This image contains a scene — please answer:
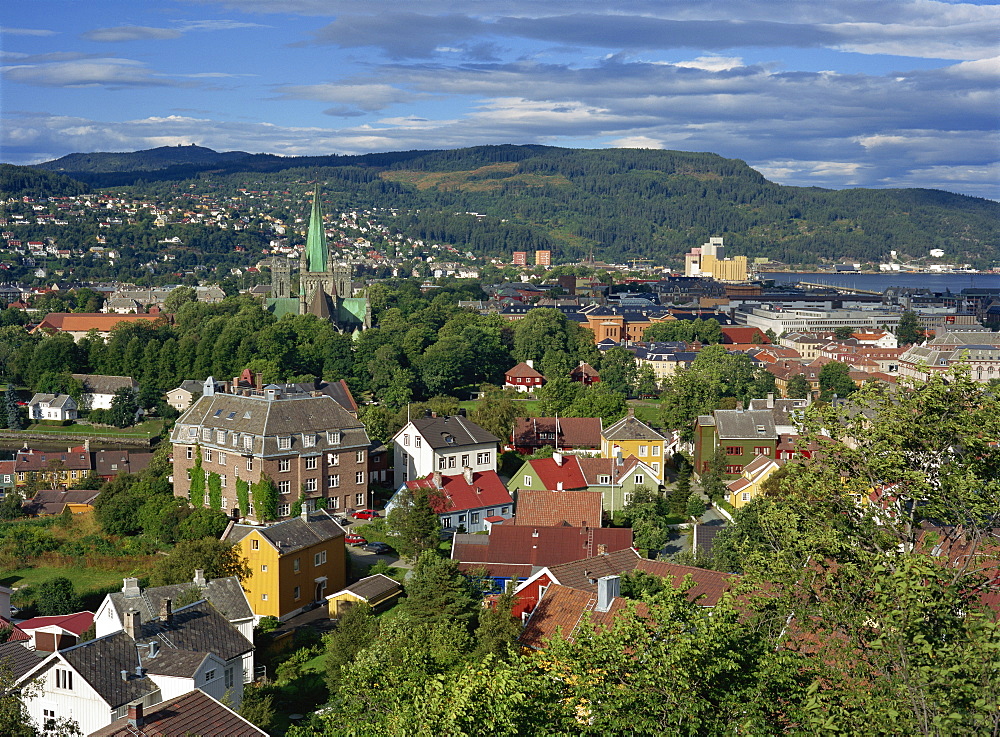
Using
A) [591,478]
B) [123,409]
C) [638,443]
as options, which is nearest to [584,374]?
[638,443]

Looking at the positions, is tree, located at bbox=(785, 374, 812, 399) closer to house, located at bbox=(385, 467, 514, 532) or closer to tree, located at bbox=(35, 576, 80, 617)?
house, located at bbox=(385, 467, 514, 532)

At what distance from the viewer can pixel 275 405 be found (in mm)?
34969

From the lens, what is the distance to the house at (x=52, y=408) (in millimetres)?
60281

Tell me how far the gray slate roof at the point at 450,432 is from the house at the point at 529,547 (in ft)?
34.7

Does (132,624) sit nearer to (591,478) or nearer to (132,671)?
(132,671)

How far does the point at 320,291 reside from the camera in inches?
3243

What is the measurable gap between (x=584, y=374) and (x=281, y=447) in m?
36.4

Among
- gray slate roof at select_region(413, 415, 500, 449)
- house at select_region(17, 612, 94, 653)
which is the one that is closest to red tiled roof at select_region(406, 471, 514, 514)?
gray slate roof at select_region(413, 415, 500, 449)

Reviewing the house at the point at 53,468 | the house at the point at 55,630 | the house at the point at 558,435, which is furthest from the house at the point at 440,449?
the house at the point at 55,630

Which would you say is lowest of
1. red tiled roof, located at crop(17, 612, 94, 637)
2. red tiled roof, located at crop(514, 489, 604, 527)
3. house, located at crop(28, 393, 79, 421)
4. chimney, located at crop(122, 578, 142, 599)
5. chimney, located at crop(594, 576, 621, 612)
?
house, located at crop(28, 393, 79, 421)

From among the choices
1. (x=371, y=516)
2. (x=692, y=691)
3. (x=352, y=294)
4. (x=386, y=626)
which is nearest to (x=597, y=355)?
(x=352, y=294)

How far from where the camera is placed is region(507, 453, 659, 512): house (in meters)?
36.8

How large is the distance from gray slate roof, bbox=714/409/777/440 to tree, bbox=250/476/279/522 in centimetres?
1820

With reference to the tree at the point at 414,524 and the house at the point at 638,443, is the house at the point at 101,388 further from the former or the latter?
the tree at the point at 414,524
